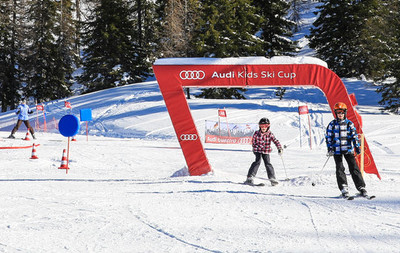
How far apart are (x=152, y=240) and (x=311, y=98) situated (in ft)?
Answer: 96.0

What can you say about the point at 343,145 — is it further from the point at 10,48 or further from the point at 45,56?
the point at 10,48

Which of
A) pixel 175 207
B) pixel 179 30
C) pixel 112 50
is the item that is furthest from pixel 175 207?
pixel 112 50

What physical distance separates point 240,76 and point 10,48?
111 ft

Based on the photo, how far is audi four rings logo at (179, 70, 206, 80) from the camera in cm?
936

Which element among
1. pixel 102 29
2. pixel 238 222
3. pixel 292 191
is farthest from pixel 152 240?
pixel 102 29

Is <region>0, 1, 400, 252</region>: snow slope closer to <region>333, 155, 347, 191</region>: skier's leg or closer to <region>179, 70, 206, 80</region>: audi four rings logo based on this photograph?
<region>333, 155, 347, 191</region>: skier's leg

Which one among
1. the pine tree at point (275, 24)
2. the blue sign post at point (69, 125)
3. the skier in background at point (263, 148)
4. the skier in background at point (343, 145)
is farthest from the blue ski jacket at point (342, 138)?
the pine tree at point (275, 24)

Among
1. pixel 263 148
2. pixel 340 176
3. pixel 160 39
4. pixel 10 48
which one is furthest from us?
pixel 10 48

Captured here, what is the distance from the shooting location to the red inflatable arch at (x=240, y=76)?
929 cm

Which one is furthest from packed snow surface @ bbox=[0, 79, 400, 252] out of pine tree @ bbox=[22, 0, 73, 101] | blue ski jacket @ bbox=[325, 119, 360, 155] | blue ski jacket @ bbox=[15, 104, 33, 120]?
pine tree @ bbox=[22, 0, 73, 101]

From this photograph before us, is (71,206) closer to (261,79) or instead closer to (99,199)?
(99,199)

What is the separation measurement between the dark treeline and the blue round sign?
20.0 meters

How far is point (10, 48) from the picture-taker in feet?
121

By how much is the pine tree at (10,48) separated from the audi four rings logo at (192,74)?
105 ft
